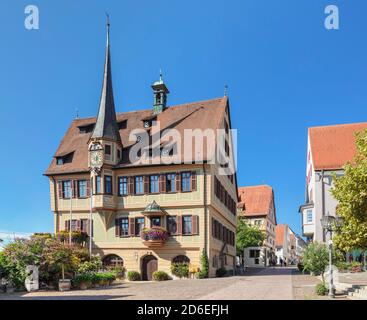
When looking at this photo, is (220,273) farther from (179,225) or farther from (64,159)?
(64,159)

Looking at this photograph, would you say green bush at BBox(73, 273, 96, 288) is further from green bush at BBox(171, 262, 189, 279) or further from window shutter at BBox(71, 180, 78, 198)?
window shutter at BBox(71, 180, 78, 198)

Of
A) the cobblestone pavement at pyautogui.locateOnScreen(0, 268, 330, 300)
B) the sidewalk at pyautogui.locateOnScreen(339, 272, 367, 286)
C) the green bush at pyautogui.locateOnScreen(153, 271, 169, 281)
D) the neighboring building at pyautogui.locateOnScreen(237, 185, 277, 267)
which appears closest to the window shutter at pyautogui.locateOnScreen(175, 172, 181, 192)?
the green bush at pyautogui.locateOnScreen(153, 271, 169, 281)

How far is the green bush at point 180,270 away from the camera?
121ft

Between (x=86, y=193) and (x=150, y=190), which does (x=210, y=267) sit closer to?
(x=150, y=190)

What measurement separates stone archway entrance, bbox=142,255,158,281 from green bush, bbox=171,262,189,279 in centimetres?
188

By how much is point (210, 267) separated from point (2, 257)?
16.7 metres

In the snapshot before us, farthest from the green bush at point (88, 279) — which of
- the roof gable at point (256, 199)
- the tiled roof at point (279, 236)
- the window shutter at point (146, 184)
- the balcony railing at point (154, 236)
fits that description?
the tiled roof at point (279, 236)

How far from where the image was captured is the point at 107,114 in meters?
40.7

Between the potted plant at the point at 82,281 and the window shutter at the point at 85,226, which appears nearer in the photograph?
the potted plant at the point at 82,281

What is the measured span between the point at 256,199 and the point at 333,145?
113 feet

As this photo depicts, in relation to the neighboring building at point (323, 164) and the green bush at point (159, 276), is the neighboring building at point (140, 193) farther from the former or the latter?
the neighboring building at point (323, 164)

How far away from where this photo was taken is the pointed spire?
39.8m

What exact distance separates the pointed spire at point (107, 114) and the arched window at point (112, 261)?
9.76 m
